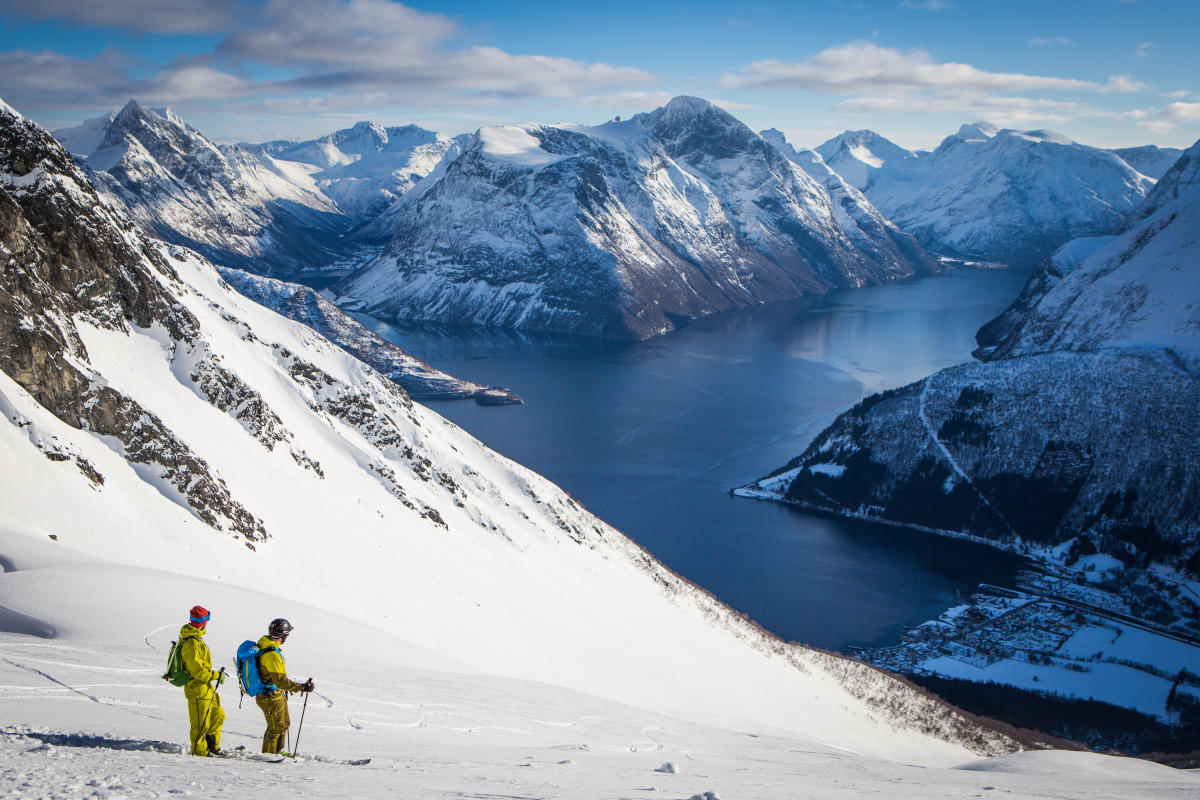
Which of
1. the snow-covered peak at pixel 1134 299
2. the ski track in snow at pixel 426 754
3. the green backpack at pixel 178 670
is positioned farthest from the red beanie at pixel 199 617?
the snow-covered peak at pixel 1134 299

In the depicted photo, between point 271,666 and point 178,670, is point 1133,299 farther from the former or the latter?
point 178,670

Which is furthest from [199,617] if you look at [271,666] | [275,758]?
[275,758]

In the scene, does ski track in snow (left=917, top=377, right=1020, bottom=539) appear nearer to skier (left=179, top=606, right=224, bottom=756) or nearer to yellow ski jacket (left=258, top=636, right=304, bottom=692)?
yellow ski jacket (left=258, top=636, right=304, bottom=692)

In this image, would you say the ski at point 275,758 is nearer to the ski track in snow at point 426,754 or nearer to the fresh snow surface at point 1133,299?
the ski track in snow at point 426,754

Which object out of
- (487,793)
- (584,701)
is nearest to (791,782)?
(487,793)

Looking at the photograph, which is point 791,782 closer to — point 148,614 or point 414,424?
point 148,614

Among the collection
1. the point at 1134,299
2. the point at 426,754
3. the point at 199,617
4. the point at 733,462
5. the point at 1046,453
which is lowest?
the point at 733,462

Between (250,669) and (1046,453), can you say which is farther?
(1046,453)
